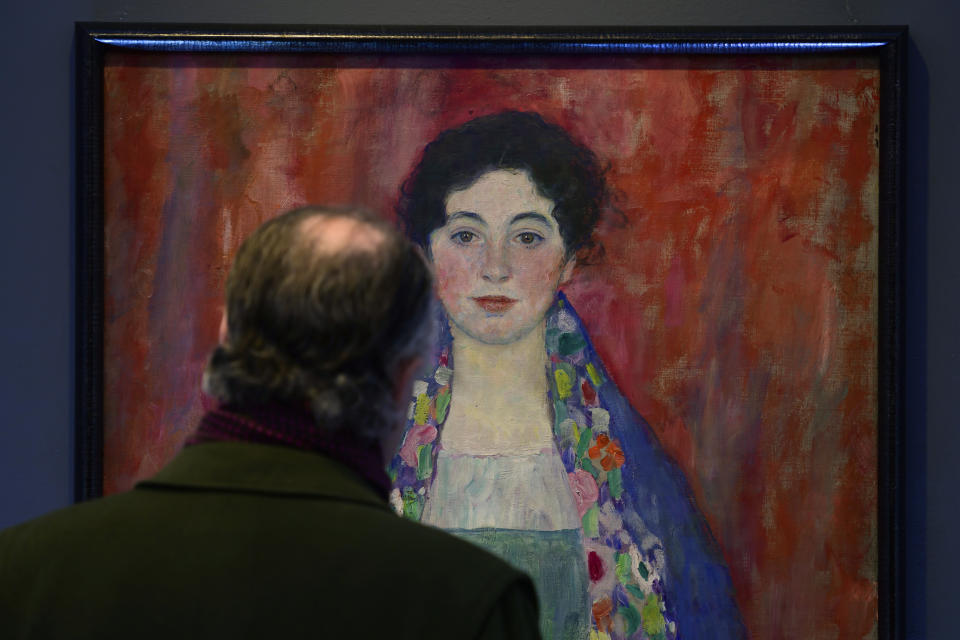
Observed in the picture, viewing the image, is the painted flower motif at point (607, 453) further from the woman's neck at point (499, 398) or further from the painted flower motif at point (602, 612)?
the painted flower motif at point (602, 612)

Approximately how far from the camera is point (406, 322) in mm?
819

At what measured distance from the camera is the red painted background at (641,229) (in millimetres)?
1651

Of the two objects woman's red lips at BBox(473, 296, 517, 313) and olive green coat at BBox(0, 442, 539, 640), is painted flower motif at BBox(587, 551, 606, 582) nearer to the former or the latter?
woman's red lips at BBox(473, 296, 517, 313)

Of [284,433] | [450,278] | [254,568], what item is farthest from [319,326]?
[450,278]

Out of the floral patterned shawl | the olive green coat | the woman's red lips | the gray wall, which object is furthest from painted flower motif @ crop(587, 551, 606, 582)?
the olive green coat

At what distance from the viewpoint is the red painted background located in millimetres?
1651

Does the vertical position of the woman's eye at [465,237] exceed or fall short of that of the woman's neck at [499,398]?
it exceeds it

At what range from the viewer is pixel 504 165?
1.65 m

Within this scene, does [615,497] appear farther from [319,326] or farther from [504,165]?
[319,326]

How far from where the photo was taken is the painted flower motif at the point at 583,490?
64.4 inches

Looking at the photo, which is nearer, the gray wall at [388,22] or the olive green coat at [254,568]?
the olive green coat at [254,568]

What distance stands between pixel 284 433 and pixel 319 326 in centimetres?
10

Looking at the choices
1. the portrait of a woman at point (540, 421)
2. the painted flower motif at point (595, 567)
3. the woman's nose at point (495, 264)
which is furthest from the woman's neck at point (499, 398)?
the painted flower motif at point (595, 567)

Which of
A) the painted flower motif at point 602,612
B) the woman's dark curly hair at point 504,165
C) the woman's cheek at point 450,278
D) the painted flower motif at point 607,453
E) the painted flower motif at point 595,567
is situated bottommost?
the painted flower motif at point 602,612
